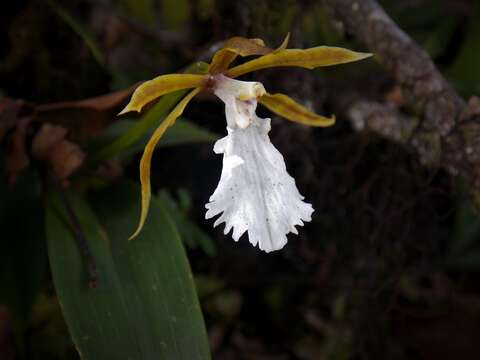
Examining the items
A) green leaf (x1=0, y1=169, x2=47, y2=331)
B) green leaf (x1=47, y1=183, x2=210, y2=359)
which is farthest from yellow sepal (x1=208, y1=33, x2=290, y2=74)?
green leaf (x1=0, y1=169, x2=47, y2=331)

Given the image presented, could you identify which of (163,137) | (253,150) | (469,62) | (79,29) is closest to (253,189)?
(253,150)

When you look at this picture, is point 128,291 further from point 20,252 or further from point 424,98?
point 424,98

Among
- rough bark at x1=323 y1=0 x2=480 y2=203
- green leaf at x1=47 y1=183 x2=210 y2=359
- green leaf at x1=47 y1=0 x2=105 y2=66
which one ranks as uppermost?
green leaf at x1=47 y1=0 x2=105 y2=66

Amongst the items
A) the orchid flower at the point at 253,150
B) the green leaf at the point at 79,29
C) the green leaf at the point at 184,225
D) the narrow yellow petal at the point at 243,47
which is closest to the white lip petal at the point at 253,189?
the orchid flower at the point at 253,150

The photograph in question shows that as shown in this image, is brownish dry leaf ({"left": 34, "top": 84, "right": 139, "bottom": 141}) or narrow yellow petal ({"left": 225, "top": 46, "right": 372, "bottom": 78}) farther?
brownish dry leaf ({"left": 34, "top": 84, "right": 139, "bottom": 141})

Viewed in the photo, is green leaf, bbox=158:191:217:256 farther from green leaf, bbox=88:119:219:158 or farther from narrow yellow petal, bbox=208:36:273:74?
narrow yellow petal, bbox=208:36:273:74

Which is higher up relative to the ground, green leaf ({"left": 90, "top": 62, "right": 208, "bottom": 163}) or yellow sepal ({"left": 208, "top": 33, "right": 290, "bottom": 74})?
yellow sepal ({"left": 208, "top": 33, "right": 290, "bottom": 74})

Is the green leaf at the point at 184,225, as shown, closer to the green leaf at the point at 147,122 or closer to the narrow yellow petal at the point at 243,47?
the green leaf at the point at 147,122
